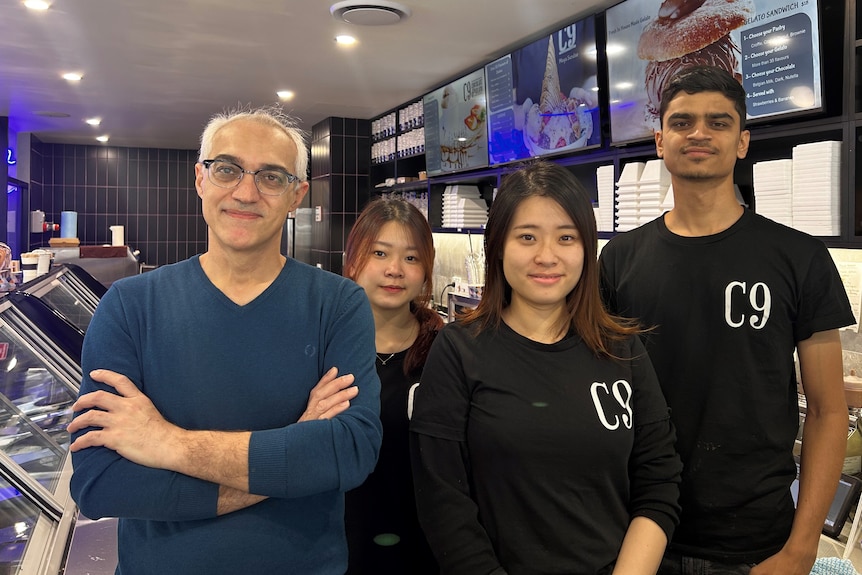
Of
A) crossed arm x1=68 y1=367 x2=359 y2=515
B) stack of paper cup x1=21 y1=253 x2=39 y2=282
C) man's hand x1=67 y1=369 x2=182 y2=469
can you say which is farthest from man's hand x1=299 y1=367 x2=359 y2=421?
stack of paper cup x1=21 y1=253 x2=39 y2=282

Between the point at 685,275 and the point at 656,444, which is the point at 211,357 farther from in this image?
the point at 685,275

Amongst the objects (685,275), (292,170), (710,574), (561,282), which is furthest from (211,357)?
(710,574)

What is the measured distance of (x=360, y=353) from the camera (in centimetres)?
134

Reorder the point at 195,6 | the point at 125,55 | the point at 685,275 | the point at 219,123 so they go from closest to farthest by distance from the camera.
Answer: the point at 219,123 < the point at 685,275 < the point at 195,6 < the point at 125,55

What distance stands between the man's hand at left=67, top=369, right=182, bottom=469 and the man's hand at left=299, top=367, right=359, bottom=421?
0.25m

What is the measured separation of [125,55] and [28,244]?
6.35 m

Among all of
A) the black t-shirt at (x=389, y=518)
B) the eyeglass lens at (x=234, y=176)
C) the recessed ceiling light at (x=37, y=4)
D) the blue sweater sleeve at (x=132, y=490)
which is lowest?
the black t-shirt at (x=389, y=518)

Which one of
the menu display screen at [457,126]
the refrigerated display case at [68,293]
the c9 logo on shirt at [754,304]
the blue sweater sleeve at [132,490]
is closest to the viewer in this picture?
the blue sweater sleeve at [132,490]

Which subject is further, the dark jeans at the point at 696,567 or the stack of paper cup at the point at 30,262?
the stack of paper cup at the point at 30,262

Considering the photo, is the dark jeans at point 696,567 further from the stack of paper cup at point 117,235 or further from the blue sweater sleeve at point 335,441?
the stack of paper cup at point 117,235

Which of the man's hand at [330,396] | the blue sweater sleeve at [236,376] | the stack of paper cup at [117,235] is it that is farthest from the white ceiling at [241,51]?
the stack of paper cup at [117,235]

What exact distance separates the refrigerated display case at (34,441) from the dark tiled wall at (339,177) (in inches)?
210

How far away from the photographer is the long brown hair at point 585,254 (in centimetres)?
135

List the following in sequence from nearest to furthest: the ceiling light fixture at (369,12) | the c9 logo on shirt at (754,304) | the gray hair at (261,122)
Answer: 1. the gray hair at (261,122)
2. the c9 logo on shirt at (754,304)
3. the ceiling light fixture at (369,12)
